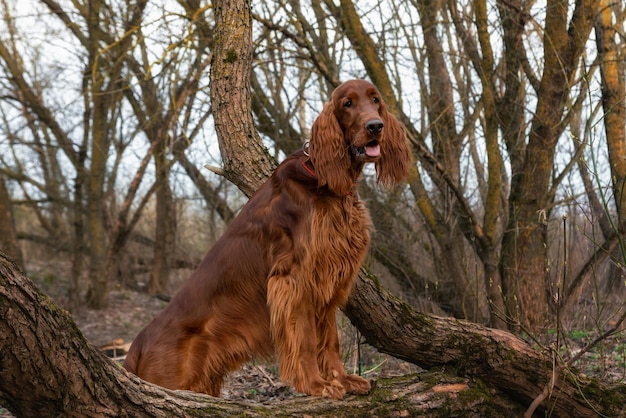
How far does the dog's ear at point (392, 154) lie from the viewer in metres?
3.98

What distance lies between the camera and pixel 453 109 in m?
8.64

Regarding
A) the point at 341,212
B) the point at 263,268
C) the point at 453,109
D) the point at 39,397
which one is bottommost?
the point at 39,397

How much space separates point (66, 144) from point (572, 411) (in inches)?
481

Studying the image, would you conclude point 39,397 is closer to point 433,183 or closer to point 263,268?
point 263,268

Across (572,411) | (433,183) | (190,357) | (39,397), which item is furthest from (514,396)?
(433,183)

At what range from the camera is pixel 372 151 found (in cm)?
376

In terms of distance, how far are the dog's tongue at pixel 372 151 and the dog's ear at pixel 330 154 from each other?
114 mm

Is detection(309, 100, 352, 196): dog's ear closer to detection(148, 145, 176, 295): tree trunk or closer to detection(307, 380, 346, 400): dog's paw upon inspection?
detection(307, 380, 346, 400): dog's paw

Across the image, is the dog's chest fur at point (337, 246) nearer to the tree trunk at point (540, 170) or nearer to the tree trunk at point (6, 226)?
the tree trunk at point (540, 170)

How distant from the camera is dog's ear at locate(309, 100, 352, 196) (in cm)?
368

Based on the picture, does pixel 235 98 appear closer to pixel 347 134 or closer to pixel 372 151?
pixel 347 134

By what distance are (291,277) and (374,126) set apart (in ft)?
3.16

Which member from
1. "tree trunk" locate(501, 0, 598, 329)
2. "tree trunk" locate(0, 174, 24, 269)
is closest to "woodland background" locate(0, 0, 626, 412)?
"tree trunk" locate(501, 0, 598, 329)

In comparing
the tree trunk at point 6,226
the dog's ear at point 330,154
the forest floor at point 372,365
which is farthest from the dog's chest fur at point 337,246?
the tree trunk at point 6,226
